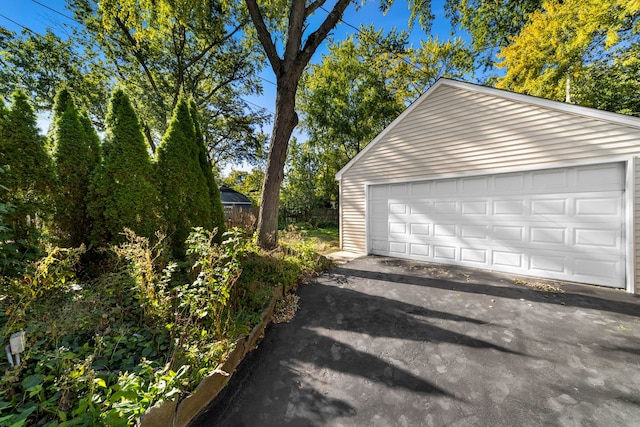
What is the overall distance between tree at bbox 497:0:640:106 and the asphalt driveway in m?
8.66

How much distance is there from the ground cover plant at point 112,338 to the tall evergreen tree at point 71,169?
0.79 meters

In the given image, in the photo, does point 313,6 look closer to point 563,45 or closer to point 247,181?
point 563,45

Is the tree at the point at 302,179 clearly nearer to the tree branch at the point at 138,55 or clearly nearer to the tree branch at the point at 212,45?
the tree branch at the point at 212,45

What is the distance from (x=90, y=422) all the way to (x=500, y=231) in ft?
19.8

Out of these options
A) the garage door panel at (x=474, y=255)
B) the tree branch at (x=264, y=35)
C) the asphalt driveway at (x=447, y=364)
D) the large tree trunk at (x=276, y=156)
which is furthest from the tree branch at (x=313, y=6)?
the garage door panel at (x=474, y=255)

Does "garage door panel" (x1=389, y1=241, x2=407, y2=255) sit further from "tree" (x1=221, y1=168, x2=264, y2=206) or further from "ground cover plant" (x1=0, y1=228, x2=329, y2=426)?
"tree" (x1=221, y1=168, x2=264, y2=206)

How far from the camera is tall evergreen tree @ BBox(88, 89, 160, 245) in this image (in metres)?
3.46

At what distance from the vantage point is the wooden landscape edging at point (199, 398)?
141 cm

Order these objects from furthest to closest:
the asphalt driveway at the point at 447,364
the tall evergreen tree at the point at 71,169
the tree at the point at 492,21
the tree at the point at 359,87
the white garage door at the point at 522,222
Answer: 1. the tree at the point at 359,87
2. the tree at the point at 492,21
3. the white garage door at the point at 522,222
4. the tall evergreen tree at the point at 71,169
5. the asphalt driveway at the point at 447,364

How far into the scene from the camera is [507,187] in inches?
180

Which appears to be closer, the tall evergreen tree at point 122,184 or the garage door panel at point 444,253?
the tall evergreen tree at point 122,184

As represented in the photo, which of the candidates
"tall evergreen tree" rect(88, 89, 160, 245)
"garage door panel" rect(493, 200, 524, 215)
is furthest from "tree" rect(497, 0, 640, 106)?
"tall evergreen tree" rect(88, 89, 160, 245)

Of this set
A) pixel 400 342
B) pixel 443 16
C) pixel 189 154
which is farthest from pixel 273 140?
pixel 443 16

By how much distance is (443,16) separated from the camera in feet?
27.4
